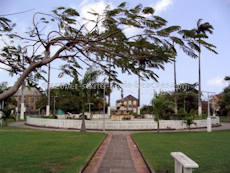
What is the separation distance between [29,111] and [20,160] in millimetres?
80130

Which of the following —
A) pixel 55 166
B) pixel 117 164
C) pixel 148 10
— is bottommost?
pixel 117 164

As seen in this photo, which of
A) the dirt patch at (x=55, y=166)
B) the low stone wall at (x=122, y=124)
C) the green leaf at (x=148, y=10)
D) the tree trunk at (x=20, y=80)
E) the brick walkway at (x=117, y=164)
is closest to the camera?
the green leaf at (x=148, y=10)

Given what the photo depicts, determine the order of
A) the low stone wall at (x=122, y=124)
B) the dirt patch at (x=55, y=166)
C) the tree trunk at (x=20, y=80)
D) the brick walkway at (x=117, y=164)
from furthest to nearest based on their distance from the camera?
the low stone wall at (x=122, y=124) → the brick walkway at (x=117, y=164) → the dirt patch at (x=55, y=166) → the tree trunk at (x=20, y=80)

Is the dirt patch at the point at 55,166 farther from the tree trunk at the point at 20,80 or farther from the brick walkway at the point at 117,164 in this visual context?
the tree trunk at the point at 20,80

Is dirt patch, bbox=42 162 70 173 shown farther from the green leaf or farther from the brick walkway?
the green leaf

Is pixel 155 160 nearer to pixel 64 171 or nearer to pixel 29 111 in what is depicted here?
pixel 64 171

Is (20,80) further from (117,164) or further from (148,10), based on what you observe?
(117,164)

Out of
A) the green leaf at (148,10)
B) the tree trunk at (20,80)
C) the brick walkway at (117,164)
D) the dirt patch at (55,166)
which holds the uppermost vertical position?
the green leaf at (148,10)


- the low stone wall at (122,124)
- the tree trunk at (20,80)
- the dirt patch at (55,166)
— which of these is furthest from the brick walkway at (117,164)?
the low stone wall at (122,124)

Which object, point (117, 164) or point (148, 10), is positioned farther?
point (117, 164)

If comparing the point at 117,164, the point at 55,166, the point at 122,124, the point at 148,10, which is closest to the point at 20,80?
the point at 148,10

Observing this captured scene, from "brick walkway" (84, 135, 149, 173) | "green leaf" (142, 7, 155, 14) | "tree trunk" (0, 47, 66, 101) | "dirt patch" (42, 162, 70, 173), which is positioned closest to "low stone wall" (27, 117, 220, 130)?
"brick walkway" (84, 135, 149, 173)

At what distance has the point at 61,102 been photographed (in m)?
61.7

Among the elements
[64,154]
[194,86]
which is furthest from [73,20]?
[194,86]
